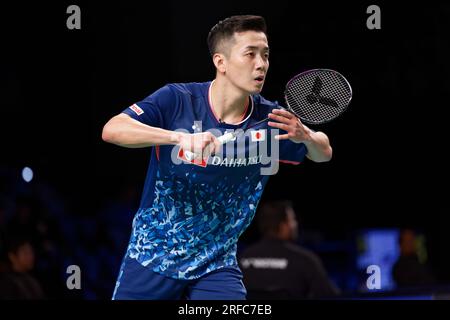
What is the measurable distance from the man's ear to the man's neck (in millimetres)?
Answer: 55

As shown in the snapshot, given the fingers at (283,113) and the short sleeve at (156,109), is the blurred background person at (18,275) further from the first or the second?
the fingers at (283,113)

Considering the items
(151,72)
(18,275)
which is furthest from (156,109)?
(151,72)

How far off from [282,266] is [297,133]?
2.53 meters

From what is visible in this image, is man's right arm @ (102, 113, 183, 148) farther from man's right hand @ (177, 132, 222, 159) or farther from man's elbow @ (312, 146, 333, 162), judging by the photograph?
man's elbow @ (312, 146, 333, 162)

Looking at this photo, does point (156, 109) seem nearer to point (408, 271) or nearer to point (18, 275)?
point (18, 275)

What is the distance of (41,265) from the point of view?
776cm

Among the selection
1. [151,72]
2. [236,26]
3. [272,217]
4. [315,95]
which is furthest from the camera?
[151,72]

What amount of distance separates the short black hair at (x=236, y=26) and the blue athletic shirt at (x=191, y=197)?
321 millimetres

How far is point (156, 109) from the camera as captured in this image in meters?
4.07

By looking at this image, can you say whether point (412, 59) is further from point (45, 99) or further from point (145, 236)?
point (145, 236)

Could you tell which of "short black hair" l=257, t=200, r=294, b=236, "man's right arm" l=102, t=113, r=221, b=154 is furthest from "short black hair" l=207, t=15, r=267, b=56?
"short black hair" l=257, t=200, r=294, b=236

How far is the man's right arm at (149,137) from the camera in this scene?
11.8 feet

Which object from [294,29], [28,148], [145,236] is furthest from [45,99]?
[145,236]

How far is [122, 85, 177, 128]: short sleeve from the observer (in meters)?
3.99
